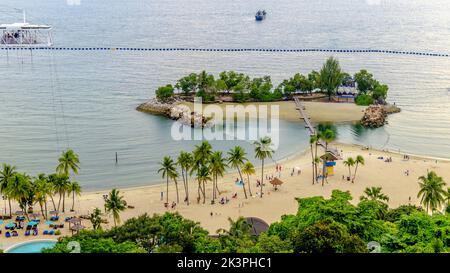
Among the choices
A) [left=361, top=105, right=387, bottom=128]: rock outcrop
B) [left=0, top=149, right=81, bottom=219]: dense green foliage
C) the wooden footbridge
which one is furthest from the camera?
[left=361, top=105, right=387, bottom=128]: rock outcrop

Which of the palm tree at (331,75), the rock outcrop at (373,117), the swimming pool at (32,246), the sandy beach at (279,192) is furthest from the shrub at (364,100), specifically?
the swimming pool at (32,246)

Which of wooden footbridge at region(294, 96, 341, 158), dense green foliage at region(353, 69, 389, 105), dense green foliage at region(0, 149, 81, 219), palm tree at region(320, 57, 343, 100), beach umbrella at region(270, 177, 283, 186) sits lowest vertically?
beach umbrella at region(270, 177, 283, 186)

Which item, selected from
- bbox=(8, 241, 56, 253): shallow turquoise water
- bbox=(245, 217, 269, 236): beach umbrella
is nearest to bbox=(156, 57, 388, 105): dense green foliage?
bbox=(245, 217, 269, 236): beach umbrella

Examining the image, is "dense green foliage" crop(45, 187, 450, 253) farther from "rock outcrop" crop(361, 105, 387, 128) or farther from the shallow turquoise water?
"rock outcrop" crop(361, 105, 387, 128)

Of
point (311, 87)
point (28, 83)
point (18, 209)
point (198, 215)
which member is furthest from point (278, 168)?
point (28, 83)

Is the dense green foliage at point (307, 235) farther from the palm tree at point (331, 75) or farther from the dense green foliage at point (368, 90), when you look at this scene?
the palm tree at point (331, 75)

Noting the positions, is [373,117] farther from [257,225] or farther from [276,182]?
[257,225]

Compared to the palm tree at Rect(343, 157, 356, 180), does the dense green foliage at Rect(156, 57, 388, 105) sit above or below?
above

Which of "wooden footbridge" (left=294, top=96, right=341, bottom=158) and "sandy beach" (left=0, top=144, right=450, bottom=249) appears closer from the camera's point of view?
"sandy beach" (left=0, top=144, right=450, bottom=249)
